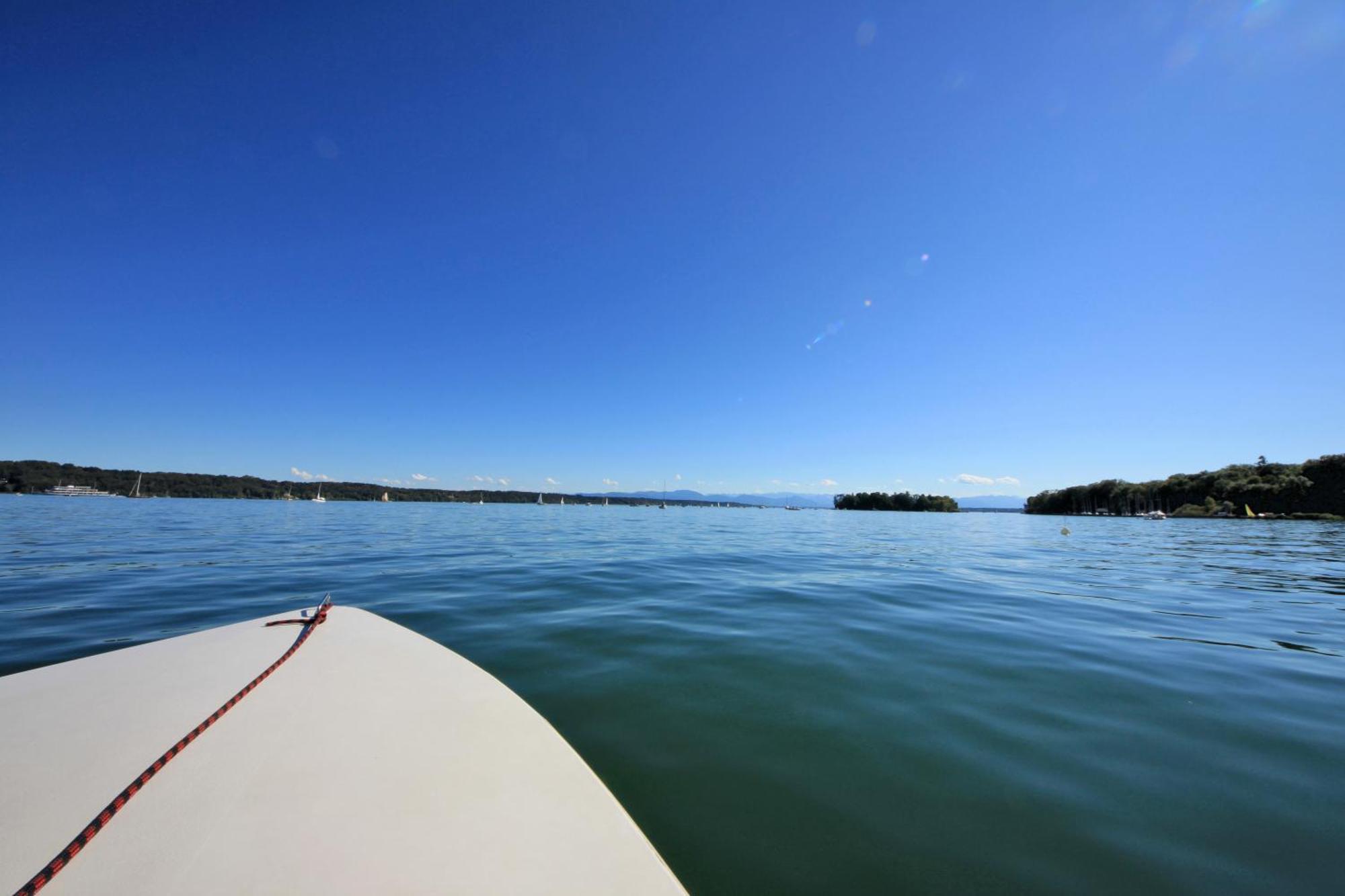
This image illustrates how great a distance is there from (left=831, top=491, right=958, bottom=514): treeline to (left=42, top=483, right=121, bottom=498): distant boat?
183059mm

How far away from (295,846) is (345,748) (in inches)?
35.0

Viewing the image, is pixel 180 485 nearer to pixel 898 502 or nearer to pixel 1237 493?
pixel 898 502

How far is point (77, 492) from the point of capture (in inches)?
4035

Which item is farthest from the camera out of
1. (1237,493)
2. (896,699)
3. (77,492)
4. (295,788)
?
(77,492)

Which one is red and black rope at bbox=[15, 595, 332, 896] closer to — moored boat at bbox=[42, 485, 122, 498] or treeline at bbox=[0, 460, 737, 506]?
treeline at bbox=[0, 460, 737, 506]

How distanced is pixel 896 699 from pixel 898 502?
132757 mm

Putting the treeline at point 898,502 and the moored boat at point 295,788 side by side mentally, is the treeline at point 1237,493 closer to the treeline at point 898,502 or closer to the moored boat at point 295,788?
the treeline at point 898,502

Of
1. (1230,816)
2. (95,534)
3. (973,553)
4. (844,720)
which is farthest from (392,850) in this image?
(95,534)

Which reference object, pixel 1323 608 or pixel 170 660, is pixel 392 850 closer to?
pixel 170 660

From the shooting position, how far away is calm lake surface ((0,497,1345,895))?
2.30m

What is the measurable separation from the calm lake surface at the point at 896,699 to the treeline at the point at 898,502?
12137cm

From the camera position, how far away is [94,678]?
3.40 meters

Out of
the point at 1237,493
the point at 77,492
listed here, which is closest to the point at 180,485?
the point at 77,492

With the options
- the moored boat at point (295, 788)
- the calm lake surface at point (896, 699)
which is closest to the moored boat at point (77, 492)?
the calm lake surface at point (896, 699)
